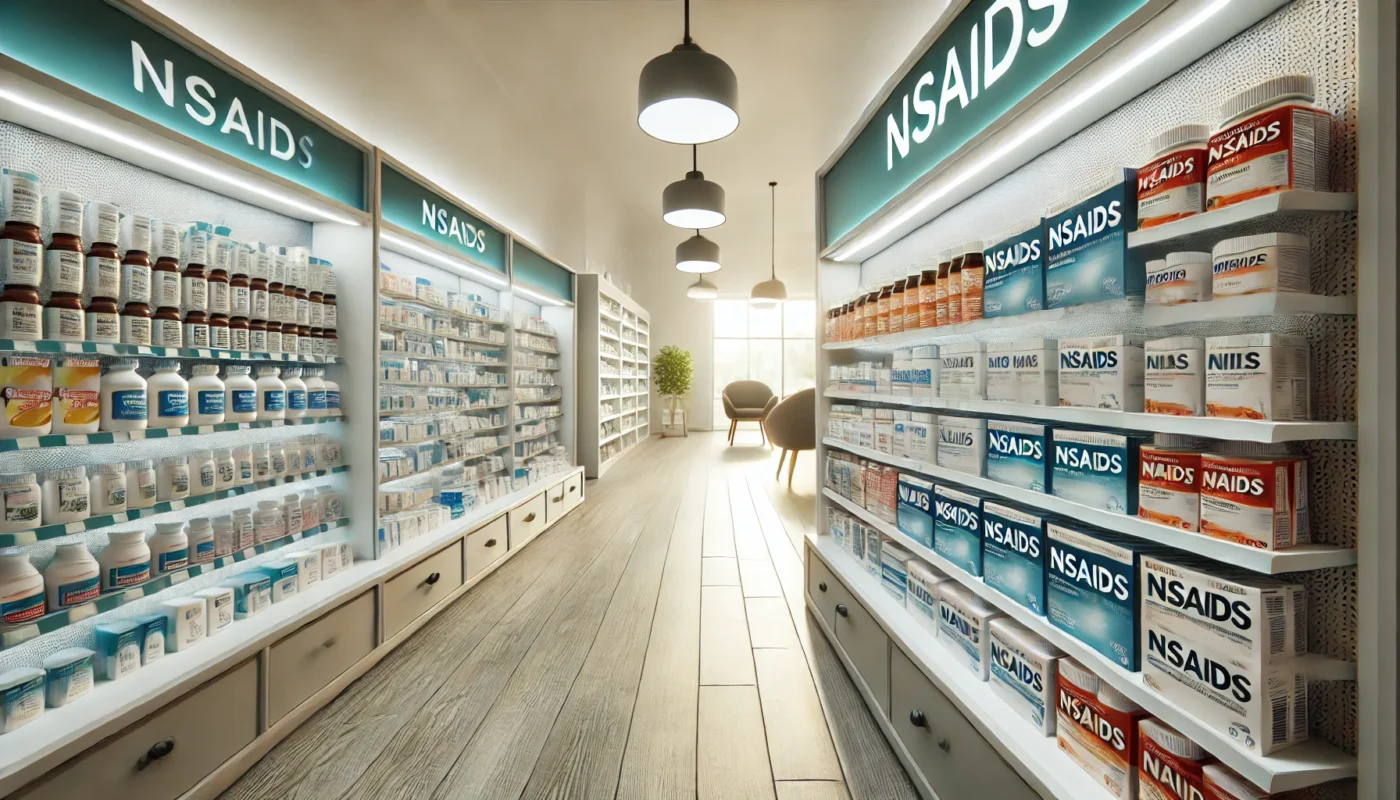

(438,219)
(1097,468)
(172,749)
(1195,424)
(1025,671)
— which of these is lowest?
(172,749)

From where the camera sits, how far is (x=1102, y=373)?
4.16 feet

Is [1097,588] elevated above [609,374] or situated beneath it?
situated beneath

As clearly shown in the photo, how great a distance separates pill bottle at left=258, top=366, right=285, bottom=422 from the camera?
2289mm

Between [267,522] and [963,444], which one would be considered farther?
[267,522]

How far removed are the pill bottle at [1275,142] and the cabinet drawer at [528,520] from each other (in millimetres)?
4002

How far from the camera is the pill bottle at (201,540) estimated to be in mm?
2016

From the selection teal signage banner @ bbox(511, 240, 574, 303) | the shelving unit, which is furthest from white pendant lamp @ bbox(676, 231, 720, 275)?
teal signage banner @ bbox(511, 240, 574, 303)

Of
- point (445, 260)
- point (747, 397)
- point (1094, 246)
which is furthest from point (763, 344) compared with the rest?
point (1094, 246)

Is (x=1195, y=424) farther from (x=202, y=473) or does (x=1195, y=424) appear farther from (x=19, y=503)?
(x=202, y=473)

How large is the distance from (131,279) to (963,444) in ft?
8.44

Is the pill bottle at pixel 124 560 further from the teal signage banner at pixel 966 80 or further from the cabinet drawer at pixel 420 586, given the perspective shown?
the teal signage banner at pixel 966 80

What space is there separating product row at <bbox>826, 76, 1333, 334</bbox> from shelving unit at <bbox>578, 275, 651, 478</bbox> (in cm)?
566

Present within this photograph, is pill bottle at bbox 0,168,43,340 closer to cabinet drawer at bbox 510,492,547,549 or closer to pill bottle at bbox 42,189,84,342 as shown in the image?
pill bottle at bbox 42,189,84,342

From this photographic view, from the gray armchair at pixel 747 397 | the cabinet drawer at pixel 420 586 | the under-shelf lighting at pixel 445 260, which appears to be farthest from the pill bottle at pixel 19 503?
the gray armchair at pixel 747 397
